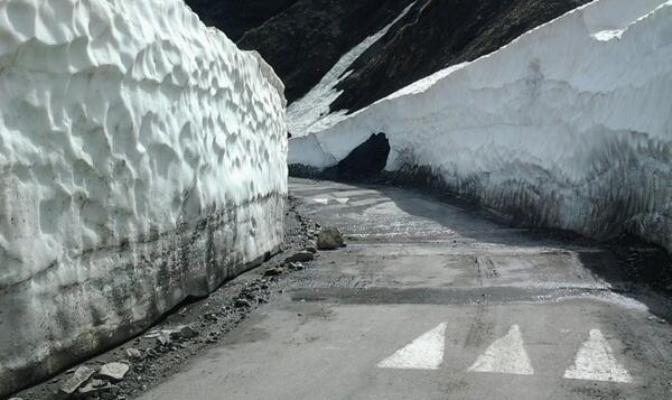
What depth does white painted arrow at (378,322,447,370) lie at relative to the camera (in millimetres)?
5316

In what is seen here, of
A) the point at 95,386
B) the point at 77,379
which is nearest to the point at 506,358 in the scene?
the point at 95,386

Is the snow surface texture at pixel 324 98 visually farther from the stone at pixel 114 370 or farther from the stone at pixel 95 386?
the stone at pixel 95 386

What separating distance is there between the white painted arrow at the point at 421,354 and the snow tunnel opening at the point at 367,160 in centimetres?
1964

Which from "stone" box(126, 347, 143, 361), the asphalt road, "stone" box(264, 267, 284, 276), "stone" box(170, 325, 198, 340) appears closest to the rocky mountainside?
the asphalt road

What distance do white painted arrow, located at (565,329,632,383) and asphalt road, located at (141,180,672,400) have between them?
14mm

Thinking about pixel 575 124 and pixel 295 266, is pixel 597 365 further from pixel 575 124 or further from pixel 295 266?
pixel 575 124

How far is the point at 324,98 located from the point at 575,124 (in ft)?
122

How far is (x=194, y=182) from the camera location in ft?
23.5

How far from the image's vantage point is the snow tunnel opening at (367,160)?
85.7ft

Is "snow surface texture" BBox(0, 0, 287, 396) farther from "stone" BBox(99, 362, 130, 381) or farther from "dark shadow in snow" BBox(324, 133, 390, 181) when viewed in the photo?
"dark shadow in snow" BBox(324, 133, 390, 181)

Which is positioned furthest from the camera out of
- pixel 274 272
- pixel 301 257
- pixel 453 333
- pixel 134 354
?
pixel 301 257

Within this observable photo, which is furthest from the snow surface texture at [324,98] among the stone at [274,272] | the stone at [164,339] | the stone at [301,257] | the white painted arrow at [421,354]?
the white painted arrow at [421,354]

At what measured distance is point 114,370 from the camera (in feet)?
16.9

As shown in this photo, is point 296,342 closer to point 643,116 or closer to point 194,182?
point 194,182
